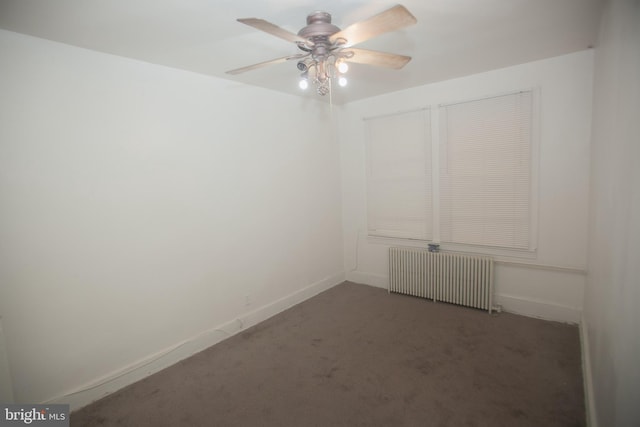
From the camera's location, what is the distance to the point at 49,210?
2135 millimetres

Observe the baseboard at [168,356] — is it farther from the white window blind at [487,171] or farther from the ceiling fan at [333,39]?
the ceiling fan at [333,39]

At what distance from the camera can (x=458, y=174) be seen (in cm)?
362

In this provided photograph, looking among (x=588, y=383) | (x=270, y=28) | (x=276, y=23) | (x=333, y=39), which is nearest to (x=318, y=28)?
(x=333, y=39)

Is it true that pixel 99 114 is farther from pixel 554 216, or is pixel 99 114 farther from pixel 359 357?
pixel 554 216

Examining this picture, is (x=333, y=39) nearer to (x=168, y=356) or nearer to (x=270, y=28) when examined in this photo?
(x=270, y=28)

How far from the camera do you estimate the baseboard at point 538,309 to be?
10.2ft

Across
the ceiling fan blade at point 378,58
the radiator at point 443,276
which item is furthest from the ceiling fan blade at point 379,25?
the radiator at point 443,276

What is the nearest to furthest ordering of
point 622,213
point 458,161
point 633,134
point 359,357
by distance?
point 633,134, point 622,213, point 359,357, point 458,161

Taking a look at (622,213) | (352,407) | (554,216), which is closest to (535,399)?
(352,407)

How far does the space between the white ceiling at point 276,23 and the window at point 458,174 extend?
2.09 feet

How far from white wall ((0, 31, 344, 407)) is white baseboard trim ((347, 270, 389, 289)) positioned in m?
1.36

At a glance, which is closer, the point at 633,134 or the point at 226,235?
the point at 633,134

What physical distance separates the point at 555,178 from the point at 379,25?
2.67 m

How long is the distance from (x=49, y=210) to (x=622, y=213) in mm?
3308
